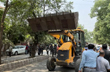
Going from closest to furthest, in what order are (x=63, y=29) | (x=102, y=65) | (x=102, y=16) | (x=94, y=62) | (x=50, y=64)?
(x=102, y=65), (x=94, y=62), (x=63, y=29), (x=50, y=64), (x=102, y=16)

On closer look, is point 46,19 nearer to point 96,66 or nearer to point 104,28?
point 96,66

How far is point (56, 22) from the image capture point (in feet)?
21.1

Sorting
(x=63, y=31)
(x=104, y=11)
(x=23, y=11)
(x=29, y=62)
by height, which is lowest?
(x=29, y=62)

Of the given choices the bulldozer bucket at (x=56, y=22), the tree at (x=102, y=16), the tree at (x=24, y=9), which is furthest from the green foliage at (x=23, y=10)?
the tree at (x=102, y=16)

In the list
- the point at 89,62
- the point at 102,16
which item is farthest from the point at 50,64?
the point at 102,16

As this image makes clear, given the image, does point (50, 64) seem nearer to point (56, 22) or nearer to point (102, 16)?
point (56, 22)

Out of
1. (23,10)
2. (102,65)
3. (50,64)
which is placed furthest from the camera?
(23,10)

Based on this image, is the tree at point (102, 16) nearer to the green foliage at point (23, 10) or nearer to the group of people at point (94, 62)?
the green foliage at point (23, 10)

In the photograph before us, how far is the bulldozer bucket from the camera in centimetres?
618

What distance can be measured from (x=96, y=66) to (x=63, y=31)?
3427mm

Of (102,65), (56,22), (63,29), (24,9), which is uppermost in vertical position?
(24,9)

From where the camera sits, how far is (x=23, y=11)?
10.3m

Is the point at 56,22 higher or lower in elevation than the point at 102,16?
lower

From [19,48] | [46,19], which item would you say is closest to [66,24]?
[46,19]
